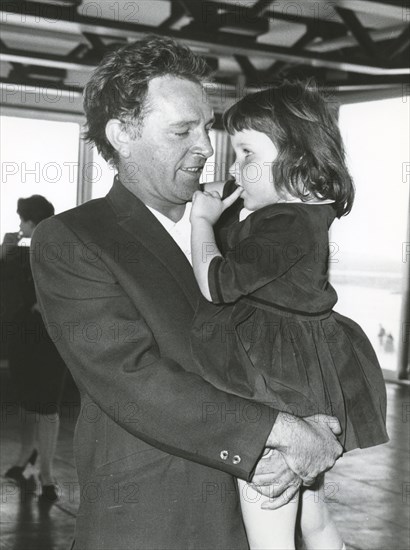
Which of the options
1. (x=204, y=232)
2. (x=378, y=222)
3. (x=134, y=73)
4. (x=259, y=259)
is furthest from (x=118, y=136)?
(x=378, y=222)

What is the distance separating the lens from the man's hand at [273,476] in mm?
1551

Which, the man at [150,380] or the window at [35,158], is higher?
the window at [35,158]

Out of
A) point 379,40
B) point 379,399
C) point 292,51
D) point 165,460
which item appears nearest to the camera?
point 165,460

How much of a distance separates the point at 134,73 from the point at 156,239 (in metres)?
0.39

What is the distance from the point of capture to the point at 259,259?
5.40ft

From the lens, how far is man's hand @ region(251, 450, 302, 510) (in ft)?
5.09

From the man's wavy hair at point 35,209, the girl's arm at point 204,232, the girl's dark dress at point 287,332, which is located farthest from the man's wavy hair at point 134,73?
the man's wavy hair at point 35,209

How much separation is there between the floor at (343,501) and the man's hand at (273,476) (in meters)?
1.85

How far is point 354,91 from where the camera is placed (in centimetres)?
980

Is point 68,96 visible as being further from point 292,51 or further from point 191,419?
point 191,419

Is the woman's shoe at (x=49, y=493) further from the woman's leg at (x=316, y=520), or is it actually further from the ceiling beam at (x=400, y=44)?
the ceiling beam at (x=400, y=44)

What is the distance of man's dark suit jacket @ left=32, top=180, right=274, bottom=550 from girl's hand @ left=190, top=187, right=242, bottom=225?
0.29 ft

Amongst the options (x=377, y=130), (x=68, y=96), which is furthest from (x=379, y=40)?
(x=68, y=96)

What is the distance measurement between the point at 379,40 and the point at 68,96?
361 centimetres
